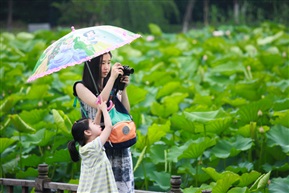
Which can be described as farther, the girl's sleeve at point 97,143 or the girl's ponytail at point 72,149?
the girl's ponytail at point 72,149

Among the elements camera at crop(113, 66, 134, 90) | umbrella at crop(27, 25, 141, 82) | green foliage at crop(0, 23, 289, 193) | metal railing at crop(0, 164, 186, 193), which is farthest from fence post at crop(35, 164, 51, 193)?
camera at crop(113, 66, 134, 90)

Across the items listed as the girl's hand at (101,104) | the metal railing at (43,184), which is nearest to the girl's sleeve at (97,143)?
the girl's hand at (101,104)

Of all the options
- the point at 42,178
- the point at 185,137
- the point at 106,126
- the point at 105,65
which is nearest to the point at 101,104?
the point at 106,126

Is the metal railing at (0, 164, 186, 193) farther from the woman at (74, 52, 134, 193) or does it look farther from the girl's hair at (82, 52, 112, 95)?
the girl's hair at (82, 52, 112, 95)

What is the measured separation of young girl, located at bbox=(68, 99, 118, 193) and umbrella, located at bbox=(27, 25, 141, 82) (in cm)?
20

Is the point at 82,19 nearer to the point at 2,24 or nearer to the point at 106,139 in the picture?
the point at 2,24

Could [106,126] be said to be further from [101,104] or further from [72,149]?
[72,149]

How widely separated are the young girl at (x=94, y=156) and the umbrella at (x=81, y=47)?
7.8 inches

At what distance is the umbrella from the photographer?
3465mm

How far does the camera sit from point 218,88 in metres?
6.93

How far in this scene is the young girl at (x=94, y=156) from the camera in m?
3.43

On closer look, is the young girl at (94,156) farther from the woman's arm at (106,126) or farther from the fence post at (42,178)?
the fence post at (42,178)

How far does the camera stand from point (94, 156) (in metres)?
3.44

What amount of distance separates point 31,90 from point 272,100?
175 centimetres
